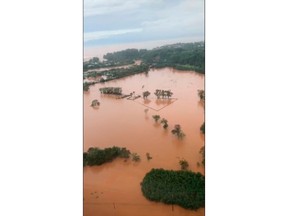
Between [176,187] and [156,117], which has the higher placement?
[156,117]

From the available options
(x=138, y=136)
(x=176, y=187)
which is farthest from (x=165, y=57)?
(x=176, y=187)

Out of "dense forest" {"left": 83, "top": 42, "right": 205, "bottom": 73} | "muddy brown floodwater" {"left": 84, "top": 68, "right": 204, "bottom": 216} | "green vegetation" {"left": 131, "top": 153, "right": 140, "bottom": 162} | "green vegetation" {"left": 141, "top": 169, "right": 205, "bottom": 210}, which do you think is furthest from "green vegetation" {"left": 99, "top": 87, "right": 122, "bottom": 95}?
"green vegetation" {"left": 141, "top": 169, "right": 205, "bottom": 210}

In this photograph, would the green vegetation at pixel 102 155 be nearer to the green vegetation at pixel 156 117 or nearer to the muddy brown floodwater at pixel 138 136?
the muddy brown floodwater at pixel 138 136

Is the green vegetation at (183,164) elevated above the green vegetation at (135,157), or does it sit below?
below

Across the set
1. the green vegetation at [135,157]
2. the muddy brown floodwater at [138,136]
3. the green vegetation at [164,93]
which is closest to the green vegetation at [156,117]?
the muddy brown floodwater at [138,136]

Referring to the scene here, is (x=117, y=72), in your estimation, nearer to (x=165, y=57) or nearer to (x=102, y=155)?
(x=165, y=57)

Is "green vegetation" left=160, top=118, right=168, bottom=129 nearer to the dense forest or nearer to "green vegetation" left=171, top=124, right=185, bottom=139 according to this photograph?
"green vegetation" left=171, top=124, right=185, bottom=139
